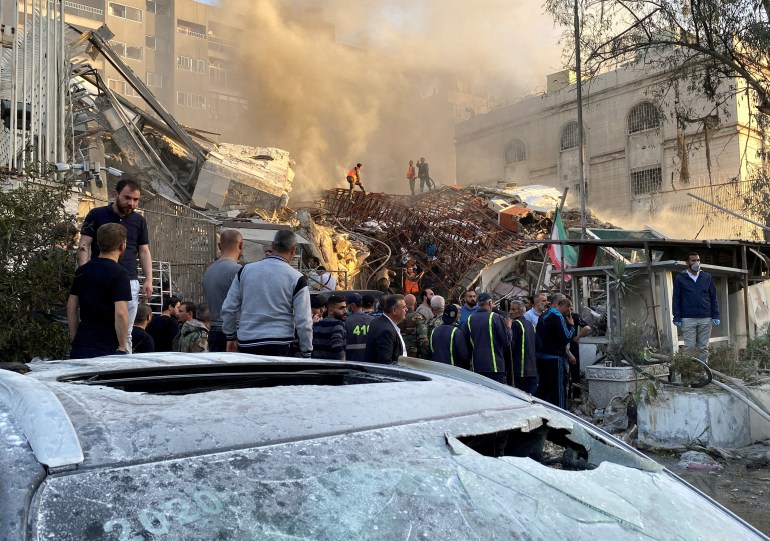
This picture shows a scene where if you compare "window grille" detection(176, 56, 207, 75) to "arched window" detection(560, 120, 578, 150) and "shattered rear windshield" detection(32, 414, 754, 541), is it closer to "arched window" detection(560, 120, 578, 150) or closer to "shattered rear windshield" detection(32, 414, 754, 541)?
"arched window" detection(560, 120, 578, 150)

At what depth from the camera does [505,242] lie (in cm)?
2100

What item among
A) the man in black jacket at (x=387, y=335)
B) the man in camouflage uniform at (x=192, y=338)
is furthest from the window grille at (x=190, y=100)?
the man in black jacket at (x=387, y=335)

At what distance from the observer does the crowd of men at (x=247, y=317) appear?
404 centimetres

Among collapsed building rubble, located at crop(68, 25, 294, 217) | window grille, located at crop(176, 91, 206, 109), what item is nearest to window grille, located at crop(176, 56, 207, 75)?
window grille, located at crop(176, 91, 206, 109)

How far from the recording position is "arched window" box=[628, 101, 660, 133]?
1374 inches

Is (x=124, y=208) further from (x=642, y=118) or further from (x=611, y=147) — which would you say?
(x=611, y=147)

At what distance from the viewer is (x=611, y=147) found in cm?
3712

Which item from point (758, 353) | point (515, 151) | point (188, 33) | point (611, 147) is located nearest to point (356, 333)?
point (758, 353)

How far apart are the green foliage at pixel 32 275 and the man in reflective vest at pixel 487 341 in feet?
14.5

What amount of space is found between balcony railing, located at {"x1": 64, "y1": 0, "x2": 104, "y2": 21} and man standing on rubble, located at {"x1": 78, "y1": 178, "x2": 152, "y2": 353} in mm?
52562

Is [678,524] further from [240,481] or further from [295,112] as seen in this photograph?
[295,112]

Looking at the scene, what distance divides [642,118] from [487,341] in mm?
31757

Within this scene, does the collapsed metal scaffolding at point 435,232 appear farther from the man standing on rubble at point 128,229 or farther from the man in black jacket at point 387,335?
the man standing on rubble at point 128,229

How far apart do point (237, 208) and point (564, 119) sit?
25.8m
